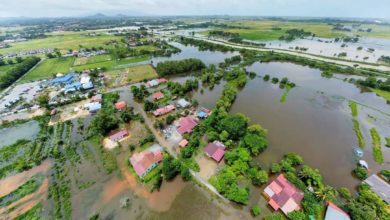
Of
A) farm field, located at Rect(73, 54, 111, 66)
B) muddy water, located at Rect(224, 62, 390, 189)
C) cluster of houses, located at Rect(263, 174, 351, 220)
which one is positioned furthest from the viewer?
farm field, located at Rect(73, 54, 111, 66)

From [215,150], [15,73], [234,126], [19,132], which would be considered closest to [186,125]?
[215,150]

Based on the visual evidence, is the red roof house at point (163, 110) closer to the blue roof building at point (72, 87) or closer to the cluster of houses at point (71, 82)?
the cluster of houses at point (71, 82)

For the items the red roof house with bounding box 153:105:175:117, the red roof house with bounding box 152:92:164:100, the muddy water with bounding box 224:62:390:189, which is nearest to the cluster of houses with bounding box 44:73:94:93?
the red roof house with bounding box 152:92:164:100

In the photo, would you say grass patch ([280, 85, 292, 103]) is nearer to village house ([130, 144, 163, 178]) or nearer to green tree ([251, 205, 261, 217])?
green tree ([251, 205, 261, 217])

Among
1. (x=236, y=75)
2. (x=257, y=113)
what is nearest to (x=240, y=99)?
(x=257, y=113)

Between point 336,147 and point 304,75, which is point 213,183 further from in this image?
point 304,75

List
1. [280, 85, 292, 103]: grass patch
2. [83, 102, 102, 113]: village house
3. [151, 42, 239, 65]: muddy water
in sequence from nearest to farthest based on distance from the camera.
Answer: [83, 102, 102, 113]: village house < [280, 85, 292, 103]: grass patch < [151, 42, 239, 65]: muddy water

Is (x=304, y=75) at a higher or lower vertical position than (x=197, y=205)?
higher
